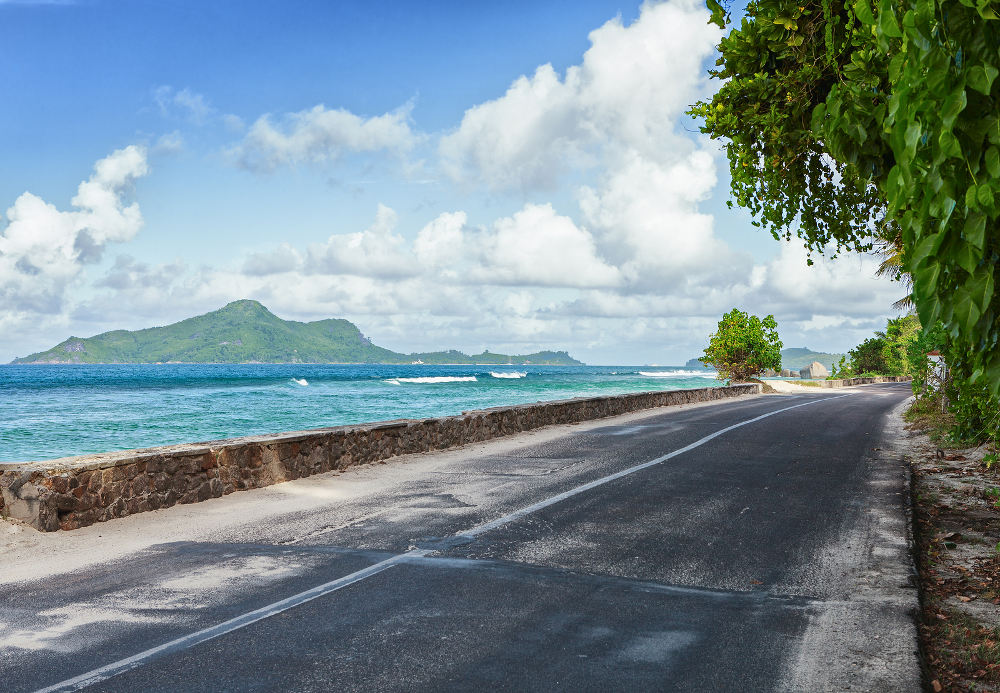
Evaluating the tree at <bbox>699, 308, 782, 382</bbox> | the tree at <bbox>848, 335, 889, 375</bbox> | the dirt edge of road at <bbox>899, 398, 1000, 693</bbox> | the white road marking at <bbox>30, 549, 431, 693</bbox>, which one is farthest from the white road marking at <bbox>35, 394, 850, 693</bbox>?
the tree at <bbox>848, 335, 889, 375</bbox>

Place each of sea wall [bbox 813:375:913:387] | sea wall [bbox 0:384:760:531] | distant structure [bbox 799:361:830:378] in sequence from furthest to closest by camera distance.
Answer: distant structure [bbox 799:361:830:378] → sea wall [bbox 813:375:913:387] → sea wall [bbox 0:384:760:531]

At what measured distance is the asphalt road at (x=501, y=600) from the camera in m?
4.36

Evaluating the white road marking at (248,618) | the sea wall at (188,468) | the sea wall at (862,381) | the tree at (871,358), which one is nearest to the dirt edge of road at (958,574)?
the white road marking at (248,618)

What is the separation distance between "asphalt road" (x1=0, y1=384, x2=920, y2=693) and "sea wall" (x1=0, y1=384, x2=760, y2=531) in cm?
66

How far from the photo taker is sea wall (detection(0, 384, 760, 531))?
785cm

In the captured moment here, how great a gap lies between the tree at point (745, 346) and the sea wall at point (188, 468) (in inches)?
1639

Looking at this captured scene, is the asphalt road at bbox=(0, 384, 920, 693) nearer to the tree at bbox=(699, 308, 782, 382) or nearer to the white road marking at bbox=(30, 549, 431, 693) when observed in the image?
the white road marking at bbox=(30, 549, 431, 693)

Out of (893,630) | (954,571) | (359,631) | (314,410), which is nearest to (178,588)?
(359,631)

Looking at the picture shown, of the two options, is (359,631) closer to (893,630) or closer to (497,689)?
(497,689)

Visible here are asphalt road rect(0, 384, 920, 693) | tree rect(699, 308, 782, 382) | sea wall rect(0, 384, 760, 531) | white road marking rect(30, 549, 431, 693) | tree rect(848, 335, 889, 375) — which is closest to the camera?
white road marking rect(30, 549, 431, 693)

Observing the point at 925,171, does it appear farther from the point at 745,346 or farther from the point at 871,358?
the point at 871,358

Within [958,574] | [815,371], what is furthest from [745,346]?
[815,371]

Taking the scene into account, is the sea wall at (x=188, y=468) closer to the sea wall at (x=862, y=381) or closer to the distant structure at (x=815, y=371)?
the sea wall at (x=862, y=381)

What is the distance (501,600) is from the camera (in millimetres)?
5562
